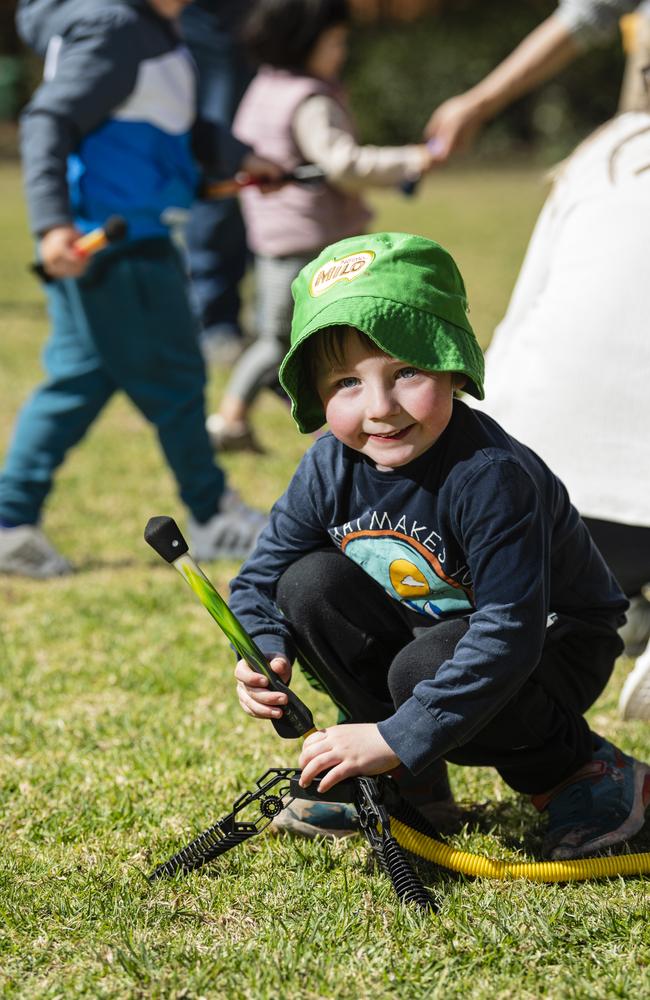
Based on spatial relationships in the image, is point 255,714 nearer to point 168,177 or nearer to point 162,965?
point 162,965

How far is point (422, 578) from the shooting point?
2.10 meters

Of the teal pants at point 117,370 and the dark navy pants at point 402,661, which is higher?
the dark navy pants at point 402,661

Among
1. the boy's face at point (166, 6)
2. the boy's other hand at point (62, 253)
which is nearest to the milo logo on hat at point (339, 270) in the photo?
the boy's other hand at point (62, 253)

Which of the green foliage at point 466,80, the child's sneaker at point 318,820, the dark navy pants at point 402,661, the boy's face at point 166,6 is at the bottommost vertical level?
the green foliage at point 466,80

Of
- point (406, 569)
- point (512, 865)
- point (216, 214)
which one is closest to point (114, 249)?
point (406, 569)

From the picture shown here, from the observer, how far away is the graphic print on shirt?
6.76 feet

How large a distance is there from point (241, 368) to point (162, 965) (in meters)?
3.56

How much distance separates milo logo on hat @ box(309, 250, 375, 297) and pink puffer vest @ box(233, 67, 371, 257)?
3.05 metres

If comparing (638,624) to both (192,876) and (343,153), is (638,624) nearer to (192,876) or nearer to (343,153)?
(192,876)

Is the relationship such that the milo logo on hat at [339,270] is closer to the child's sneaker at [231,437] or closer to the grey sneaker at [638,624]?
the grey sneaker at [638,624]

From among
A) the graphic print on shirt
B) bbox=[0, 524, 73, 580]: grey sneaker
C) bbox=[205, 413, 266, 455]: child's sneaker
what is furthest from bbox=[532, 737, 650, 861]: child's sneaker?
bbox=[205, 413, 266, 455]: child's sneaker

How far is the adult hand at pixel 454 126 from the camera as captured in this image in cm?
405

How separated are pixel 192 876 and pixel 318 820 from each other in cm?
27

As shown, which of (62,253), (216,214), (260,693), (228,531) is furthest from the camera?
(216,214)
